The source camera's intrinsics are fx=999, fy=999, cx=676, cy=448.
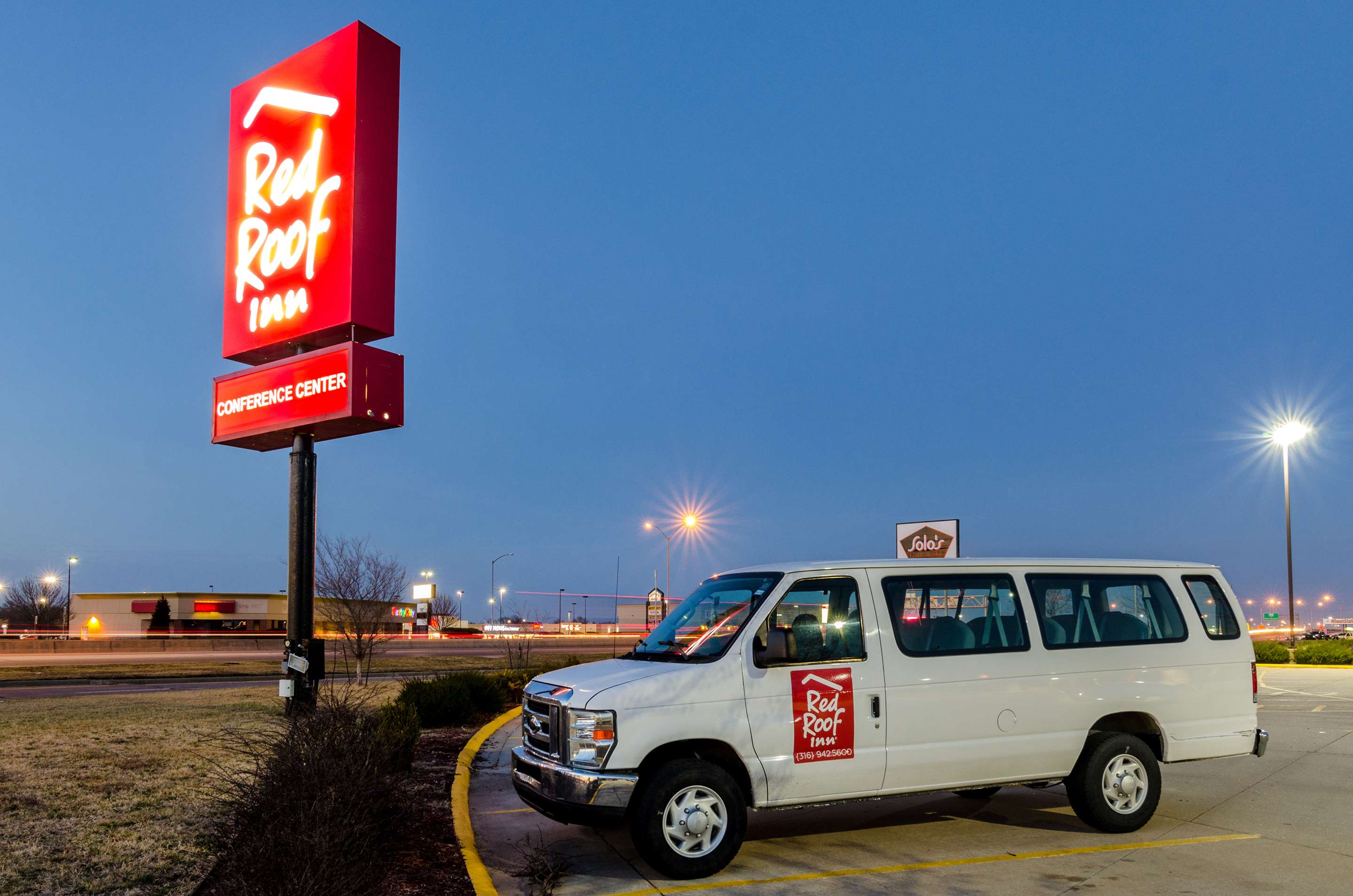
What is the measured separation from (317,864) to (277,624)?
7948cm

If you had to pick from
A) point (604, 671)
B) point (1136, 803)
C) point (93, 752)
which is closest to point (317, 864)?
point (604, 671)

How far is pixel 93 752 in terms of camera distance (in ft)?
37.9

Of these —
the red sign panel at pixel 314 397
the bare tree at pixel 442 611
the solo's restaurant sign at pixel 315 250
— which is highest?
the solo's restaurant sign at pixel 315 250

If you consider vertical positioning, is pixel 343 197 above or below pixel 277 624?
above

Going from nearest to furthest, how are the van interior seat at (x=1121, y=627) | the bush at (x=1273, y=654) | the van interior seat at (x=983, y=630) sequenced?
the van interior seat at (x=983, y=630)
the van interior seat at (x=1121, y=627)
the bush at (x=1273, y=654)

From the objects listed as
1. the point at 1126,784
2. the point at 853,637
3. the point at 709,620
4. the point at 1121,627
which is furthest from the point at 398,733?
the point at 1121,627

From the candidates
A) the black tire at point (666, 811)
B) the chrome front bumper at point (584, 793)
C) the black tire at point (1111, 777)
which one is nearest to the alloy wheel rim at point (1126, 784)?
the black tire at point (1111, 777)

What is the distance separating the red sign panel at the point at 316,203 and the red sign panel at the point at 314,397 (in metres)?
0.49

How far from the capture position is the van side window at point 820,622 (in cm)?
696

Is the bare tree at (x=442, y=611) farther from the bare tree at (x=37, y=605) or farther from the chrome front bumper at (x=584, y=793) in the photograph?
the chrome front bumper at (x=584, y=793)

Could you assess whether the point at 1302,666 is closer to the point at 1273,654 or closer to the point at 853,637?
the point at 1273,654

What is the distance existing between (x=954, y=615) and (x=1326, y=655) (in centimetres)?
3030

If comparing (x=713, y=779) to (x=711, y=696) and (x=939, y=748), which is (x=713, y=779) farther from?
(x=939, y=748)

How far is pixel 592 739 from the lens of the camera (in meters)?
6.47
